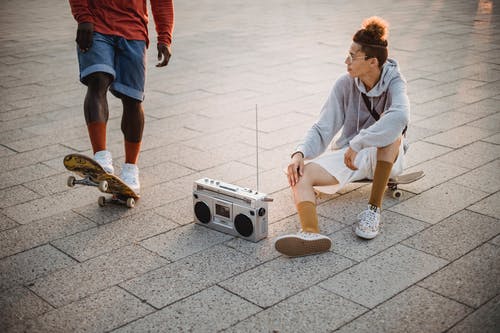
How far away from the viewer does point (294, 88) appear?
22.2ft

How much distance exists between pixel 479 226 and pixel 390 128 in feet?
2.49

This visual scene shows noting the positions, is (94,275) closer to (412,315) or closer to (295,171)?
(295,171)

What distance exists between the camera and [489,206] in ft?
12.3

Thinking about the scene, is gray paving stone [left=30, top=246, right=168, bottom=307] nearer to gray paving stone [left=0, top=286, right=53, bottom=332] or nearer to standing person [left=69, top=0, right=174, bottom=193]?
gray paving stone [left=0, top=286, right=53, bottom=332]

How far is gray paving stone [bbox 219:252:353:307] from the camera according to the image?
2.87 metres

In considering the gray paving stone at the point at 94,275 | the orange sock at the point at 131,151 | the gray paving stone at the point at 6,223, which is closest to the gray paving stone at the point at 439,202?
the gray paving stone at the point at 94,275

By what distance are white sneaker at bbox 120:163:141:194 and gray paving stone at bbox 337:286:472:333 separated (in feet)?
6.21

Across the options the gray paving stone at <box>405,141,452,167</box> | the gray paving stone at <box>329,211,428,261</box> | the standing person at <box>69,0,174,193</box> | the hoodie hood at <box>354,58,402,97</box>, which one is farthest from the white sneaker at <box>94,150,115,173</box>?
the gray paving stone at <box>405,141,452,167</box>

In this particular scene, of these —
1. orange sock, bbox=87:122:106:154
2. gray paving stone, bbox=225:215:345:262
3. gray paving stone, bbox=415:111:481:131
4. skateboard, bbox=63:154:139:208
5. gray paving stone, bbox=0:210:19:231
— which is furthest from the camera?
gray paving stone, bbox=415:111:481:131

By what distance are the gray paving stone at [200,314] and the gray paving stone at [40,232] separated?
1056 millimetres

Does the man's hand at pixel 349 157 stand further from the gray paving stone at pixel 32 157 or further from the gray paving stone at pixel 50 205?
the gray paving stone at pixel 32 157

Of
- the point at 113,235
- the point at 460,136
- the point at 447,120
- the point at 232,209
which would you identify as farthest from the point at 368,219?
the point at 447,120

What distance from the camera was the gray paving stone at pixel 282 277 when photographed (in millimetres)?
2869

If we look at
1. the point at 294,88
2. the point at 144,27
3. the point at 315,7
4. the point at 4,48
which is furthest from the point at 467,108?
the point at 315,7
